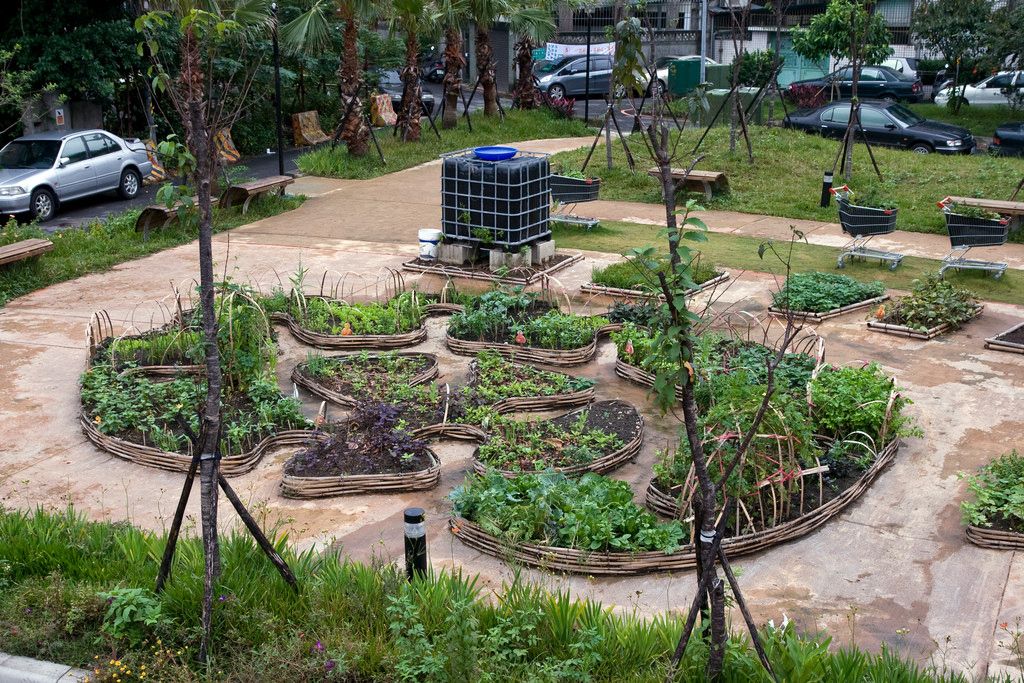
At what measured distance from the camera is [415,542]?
19.7 ft

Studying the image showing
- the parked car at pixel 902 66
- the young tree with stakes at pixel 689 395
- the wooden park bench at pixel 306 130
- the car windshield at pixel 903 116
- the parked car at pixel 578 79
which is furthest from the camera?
the parked car at pixel 578 79

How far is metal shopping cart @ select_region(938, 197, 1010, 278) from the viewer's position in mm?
13430

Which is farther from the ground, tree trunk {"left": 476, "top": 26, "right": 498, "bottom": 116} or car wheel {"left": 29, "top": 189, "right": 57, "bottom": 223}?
tree trunk {"left": 476, "top": 26, "right": 498, "bottom": 116}

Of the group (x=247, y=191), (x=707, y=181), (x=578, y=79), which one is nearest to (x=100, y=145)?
(x=247, y=191)

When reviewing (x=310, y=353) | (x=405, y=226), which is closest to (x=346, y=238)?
(x=405, y=226)

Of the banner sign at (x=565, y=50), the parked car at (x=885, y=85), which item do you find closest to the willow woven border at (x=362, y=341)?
the parked car at (x=885, y=85)

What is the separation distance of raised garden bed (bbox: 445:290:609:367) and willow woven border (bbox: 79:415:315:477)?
2569mm

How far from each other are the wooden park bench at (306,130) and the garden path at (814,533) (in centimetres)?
1447

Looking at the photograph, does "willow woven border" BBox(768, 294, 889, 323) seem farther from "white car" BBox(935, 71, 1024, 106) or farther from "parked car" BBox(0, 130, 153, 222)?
"white car" BBox(935, 71, 1024, 106)

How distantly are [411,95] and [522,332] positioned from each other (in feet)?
48.7

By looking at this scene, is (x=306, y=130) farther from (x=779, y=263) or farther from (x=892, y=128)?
(x=779, y=263)

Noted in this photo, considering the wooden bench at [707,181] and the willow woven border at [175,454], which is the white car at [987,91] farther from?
the willow woven border at [175,454]

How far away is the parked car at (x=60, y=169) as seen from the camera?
58.9ft

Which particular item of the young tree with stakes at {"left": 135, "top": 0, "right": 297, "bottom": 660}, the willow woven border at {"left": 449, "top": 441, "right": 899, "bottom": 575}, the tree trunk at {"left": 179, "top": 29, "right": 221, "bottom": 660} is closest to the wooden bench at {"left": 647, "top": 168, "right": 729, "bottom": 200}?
Answer: the willow woven border at {"left": 449, "top": 441, "right": 899, "bottom": 575}
